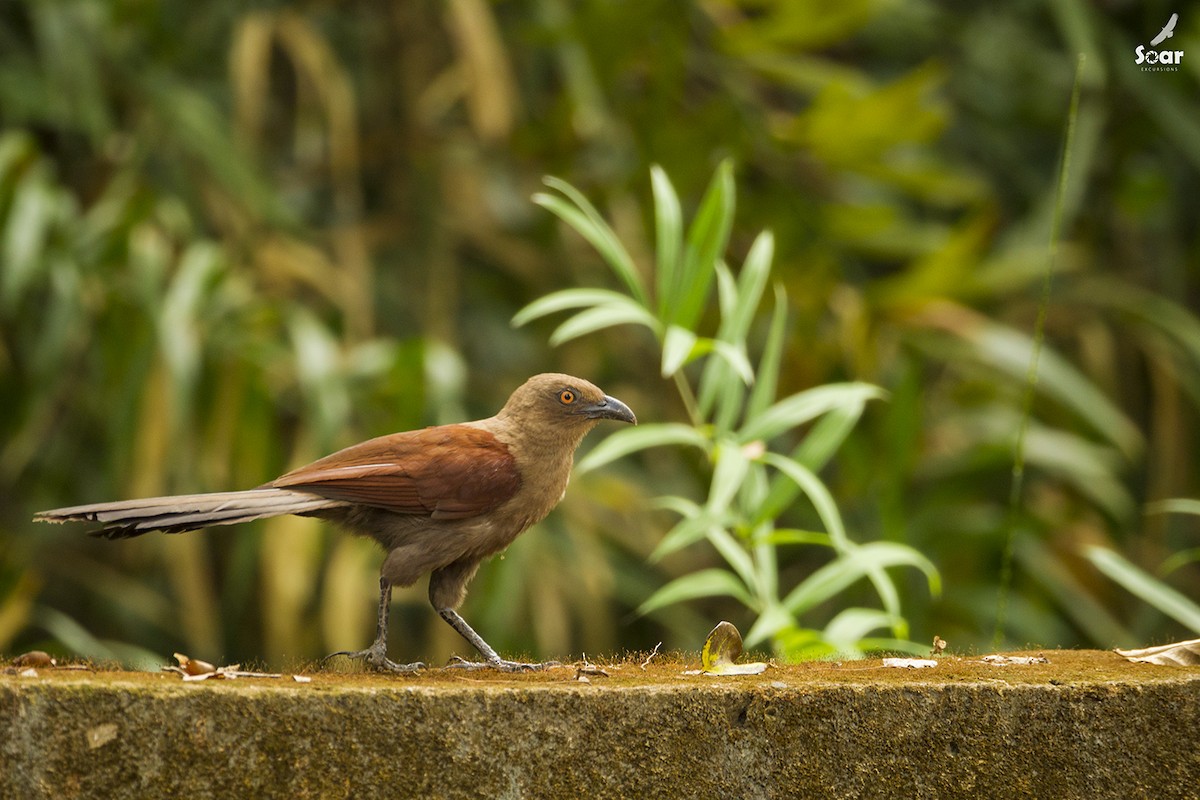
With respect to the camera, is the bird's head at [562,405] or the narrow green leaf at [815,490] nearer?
the bird's head at [562,405]

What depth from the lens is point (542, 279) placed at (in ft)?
19.2

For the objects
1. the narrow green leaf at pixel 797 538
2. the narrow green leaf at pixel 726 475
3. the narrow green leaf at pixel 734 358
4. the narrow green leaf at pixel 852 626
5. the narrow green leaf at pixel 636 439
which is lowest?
the narrow green leaf at pixel 852 626

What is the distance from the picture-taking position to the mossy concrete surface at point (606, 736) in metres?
1.72

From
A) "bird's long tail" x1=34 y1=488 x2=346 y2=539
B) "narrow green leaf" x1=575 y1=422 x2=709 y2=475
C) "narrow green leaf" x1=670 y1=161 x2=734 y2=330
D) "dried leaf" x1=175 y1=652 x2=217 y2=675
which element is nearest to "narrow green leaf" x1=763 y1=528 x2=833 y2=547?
"narrow green leaf" x1=575 y1=422 x2=709 y2=475

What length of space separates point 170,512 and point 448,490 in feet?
1.65

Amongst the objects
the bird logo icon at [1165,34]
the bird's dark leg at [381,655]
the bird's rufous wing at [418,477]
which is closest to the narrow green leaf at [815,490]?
the bird's rufous wing at [418,477]

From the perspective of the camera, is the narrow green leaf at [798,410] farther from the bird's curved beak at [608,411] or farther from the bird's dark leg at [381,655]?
the bird's dark leg at [381,655]

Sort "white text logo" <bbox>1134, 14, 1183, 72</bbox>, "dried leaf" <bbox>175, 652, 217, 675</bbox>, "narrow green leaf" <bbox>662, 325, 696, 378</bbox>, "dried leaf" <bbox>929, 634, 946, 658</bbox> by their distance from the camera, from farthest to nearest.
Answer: "white text logo" <bbox>1134, 14, 1183, 72</bbox>, "narrow green leaf" <bbox>662, 325, 696, 378</bbox>, "dried leaf" <bbox>929, 634, 946, 658</bbox>, "dried leaf" <bbox>175, 652, 217, 675</bbox>

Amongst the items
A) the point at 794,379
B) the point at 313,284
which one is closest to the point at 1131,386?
the point at 794,379

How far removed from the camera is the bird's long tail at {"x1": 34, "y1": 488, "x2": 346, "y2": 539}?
2.06 meters

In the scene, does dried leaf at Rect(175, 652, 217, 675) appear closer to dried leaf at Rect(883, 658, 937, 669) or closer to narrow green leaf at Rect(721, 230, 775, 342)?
dried leaf at Rect(883, 658, 937, 669)

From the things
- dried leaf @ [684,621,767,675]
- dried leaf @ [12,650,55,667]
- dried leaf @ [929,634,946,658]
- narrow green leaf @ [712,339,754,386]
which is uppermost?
narrow green leaf @ [712,339,754,386]

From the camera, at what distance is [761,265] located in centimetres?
314

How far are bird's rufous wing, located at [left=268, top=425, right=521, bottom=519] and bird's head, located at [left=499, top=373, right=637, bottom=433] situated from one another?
128 mm
